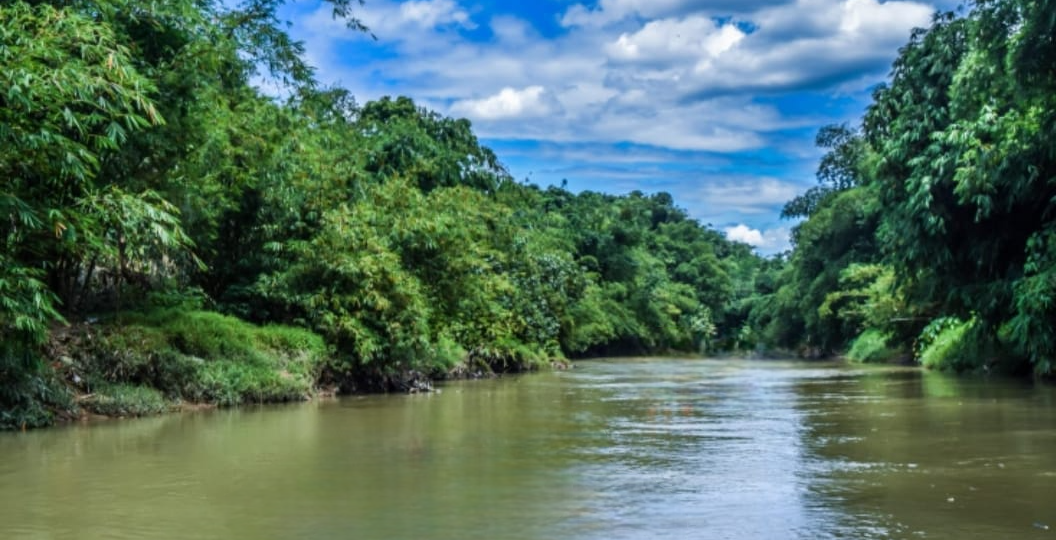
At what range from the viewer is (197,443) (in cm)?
966

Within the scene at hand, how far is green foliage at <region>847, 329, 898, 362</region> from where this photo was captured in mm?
35625

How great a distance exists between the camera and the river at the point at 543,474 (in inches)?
222

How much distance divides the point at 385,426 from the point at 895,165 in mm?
15202

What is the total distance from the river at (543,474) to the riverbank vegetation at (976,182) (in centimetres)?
478

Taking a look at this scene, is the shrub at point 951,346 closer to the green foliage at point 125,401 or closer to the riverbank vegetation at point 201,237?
the riverbank vegetation at point 201,237

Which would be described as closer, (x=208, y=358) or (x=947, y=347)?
(x=208, y=358)

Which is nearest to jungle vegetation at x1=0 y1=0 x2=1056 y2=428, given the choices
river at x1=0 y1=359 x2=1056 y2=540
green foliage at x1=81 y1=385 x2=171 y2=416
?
green foliage at x1=81 y1=385 x2=171 y2=416

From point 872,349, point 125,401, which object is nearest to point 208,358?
point 125,401

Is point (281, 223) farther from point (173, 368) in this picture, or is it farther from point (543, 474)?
point (543, 474)

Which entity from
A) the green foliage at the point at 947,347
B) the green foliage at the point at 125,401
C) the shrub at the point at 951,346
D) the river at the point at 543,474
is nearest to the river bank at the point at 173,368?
the green foliage at the point at 125,401

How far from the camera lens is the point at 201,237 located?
16469mm

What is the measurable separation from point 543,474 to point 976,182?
1402 cm

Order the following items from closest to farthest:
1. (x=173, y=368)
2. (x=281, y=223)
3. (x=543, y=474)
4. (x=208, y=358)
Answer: (x=543, y=474) → (x=173, y=368) → (x=208, y=358) → (x=281, y=223)

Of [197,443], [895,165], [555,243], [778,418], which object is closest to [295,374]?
[197,443]
